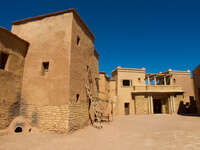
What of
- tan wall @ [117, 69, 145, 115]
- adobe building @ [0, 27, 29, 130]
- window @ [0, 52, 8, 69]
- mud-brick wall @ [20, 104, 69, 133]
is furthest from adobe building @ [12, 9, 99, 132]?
tan wall @ [117, 69, 145, 115]

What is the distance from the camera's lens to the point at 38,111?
336 inches

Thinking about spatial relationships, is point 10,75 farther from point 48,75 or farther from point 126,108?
point 126,108

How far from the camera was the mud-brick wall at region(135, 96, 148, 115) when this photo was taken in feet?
68.2

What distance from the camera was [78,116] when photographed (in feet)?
29.5

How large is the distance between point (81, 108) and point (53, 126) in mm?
2223

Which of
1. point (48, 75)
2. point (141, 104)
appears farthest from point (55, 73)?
point (141, 104)

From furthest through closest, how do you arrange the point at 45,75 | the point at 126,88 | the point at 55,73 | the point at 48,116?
the point at 126,88
the point at 45,75
the point at 55,73
the point at 48,116

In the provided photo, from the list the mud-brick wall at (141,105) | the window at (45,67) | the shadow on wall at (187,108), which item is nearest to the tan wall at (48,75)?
the window at (45,67)

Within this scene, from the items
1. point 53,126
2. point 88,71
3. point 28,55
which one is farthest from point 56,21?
point 53,126

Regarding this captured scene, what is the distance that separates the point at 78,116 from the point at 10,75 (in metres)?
4.99

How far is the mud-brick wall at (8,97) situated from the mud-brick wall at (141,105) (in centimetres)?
1658

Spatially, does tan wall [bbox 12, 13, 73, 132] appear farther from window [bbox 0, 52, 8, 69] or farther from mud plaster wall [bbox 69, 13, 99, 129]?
window [bbox 0, 52, 8, 69]

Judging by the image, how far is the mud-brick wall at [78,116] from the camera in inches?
321

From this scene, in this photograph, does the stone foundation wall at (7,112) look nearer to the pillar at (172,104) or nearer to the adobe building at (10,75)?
the adobe building at (10,75)
